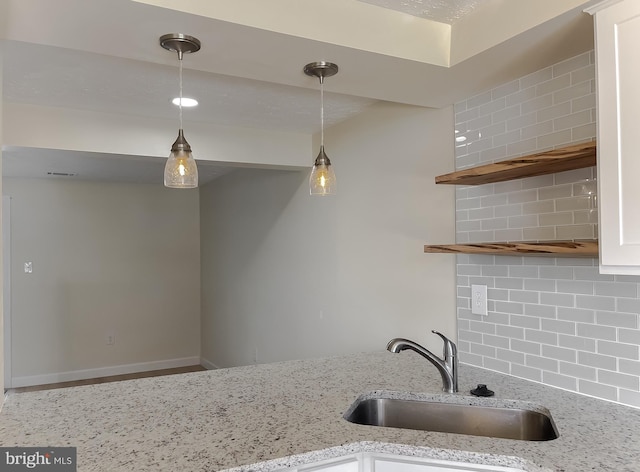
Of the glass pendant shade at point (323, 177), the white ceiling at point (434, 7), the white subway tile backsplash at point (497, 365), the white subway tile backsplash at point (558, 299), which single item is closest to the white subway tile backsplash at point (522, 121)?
the white ceiling at point (434, 7)

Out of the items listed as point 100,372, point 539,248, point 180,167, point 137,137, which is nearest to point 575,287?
point 539,248

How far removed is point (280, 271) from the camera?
→ 13.6ft

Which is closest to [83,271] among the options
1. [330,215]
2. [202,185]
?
[202,185]

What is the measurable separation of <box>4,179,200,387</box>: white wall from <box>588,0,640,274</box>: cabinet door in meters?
5.33

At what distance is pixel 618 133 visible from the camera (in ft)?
4.59

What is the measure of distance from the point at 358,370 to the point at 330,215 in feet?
4.65

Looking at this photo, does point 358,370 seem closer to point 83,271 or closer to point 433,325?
point 433,325

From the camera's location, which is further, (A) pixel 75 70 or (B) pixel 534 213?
(A) pixel 75 70

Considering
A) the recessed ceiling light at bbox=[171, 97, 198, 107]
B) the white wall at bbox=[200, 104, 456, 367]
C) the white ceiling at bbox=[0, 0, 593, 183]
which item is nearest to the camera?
the white ceiling at bbox=[0, 0, 593, 183]

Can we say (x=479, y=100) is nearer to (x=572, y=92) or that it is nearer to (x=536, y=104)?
(x=536, y=104)

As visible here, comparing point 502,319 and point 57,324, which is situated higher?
point 502,319

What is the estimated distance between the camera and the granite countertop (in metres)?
1.31

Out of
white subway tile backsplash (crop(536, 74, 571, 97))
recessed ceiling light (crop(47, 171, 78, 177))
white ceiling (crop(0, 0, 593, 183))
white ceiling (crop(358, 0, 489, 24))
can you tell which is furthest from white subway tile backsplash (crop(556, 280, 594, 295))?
recessed ceiling light (crop(47, 171, 78, 177))

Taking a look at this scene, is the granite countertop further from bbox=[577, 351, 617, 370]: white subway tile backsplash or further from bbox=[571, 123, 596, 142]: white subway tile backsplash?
bbox=[571, 123, 596, 142]: white subway tile backsplash
